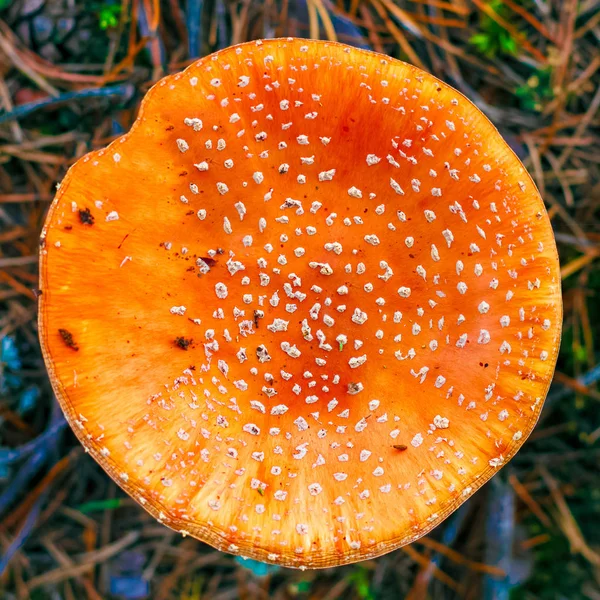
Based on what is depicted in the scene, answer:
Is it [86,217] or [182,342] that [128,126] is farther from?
[182,342]

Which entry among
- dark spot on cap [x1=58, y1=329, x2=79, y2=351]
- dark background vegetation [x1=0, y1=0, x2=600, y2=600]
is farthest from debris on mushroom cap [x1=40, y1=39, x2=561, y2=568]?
dark background vegetation [x1=0, y1=0, x2=600, y2=600]

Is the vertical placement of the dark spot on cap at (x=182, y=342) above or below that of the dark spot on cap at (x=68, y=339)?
below

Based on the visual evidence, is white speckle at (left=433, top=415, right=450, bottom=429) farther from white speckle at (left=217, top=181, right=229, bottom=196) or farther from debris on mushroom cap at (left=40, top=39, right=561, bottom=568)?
white speckle at (left=217, top=181, right=229, bottom=196)

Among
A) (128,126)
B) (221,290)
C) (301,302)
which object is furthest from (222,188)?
(128,126)

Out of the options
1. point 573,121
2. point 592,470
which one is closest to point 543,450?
point 592,470

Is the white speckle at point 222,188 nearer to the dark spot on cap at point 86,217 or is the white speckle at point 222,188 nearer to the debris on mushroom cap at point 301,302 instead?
the debris on mushroom cap at point 301,302

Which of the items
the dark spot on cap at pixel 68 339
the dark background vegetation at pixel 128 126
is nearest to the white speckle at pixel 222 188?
the dark spot on cap at pixel 68 339
